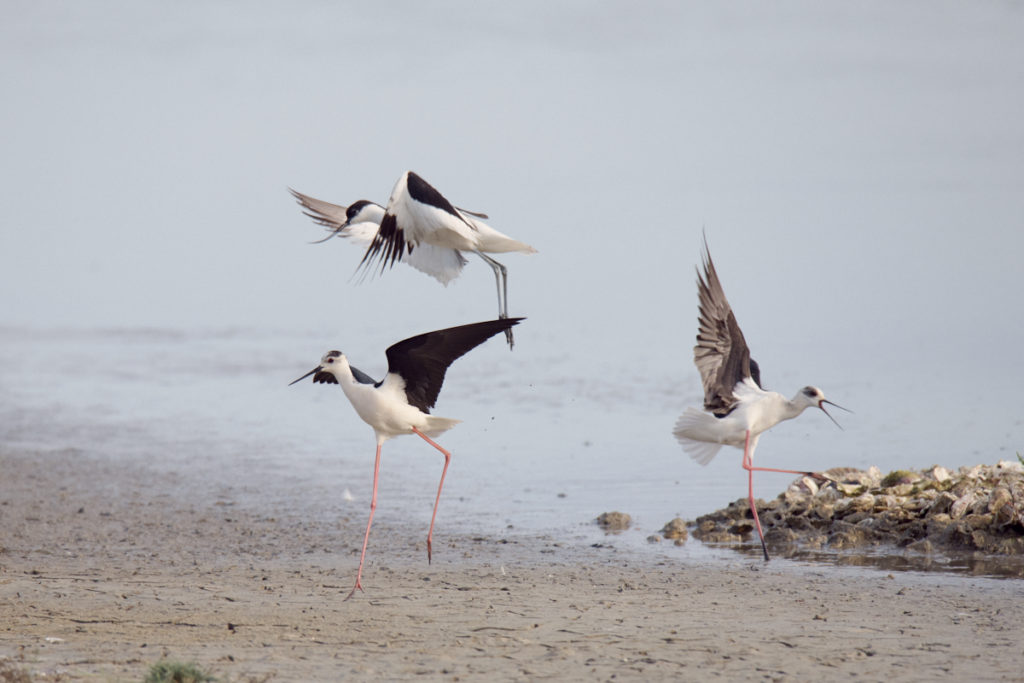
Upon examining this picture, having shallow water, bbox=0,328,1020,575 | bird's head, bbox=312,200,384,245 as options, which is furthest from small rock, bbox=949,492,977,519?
bird's head, bbox=312,200,384,245

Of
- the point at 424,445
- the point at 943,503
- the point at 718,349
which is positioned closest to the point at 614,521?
the point at 718,349

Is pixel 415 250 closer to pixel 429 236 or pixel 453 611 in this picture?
pixel 429 236

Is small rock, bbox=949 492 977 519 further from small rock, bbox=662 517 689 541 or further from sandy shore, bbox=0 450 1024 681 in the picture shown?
small rock, bbox=662 517 689 541

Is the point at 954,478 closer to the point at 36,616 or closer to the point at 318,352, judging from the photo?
the point at 36,616

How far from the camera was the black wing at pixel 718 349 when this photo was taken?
8.84 m

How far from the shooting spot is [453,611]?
6766 mm

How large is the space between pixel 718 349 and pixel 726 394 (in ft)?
1.03

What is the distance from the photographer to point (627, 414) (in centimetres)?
1425

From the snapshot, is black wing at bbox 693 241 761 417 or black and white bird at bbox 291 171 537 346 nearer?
black and white bird at bbox 291 171 537 346

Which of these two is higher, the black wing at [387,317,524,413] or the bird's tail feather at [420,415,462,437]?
the black wing at [387,317,524,413]

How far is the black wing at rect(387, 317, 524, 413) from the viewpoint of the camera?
7328 mm

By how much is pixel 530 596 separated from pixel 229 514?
11.7 ft

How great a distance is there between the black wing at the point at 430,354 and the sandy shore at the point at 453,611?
1117 millimetres

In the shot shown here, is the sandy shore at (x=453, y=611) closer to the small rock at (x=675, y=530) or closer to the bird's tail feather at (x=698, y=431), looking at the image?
the small rock at (x=675, y=530)
